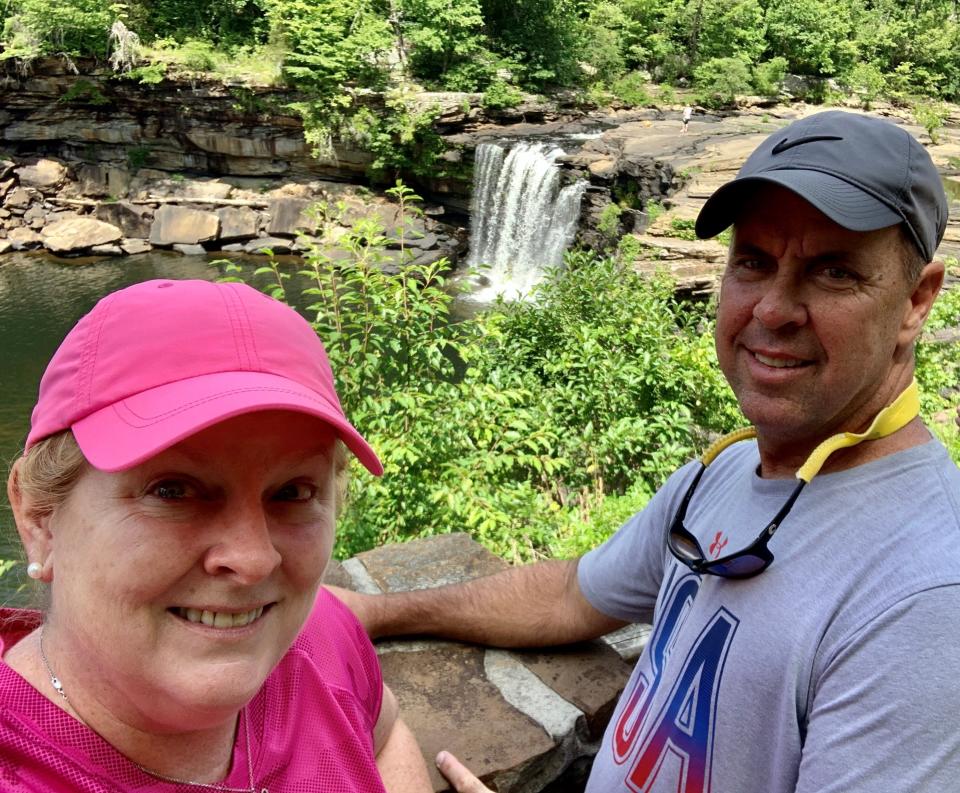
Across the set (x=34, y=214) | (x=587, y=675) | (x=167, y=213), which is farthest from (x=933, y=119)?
(x=34, y=214)

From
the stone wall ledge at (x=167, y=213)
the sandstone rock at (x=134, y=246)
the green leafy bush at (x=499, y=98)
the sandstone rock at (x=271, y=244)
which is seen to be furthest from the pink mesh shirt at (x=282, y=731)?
the green leafy bush at (x=499, y=98)

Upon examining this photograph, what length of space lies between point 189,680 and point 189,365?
387 millimetres

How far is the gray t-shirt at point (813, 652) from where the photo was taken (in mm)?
1112

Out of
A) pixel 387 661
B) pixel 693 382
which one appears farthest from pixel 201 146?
pixel 387 661

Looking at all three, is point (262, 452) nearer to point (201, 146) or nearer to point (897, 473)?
point (897, 473)

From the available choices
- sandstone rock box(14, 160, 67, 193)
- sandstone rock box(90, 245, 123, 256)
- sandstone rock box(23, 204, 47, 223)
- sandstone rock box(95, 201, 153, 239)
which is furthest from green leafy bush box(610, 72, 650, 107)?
sandstone rock box(23, 204, 47, 223)

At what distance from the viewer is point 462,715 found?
186cm

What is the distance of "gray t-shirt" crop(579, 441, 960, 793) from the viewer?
111cm

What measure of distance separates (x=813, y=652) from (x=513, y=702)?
2.85 ft

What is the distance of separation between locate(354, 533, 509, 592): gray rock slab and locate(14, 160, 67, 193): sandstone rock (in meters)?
23.5

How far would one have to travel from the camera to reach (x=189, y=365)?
3.25 feet

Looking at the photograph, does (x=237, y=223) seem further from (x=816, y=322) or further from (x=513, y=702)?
(x=816, y=322)

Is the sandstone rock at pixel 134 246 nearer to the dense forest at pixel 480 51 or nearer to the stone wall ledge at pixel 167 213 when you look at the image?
the stone wall ledge at pixel 167 213

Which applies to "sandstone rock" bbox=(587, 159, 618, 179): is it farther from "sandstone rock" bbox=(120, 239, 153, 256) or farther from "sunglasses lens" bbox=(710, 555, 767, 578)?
"sunglasses lens" bbox=(710, 555, 767, 578)
